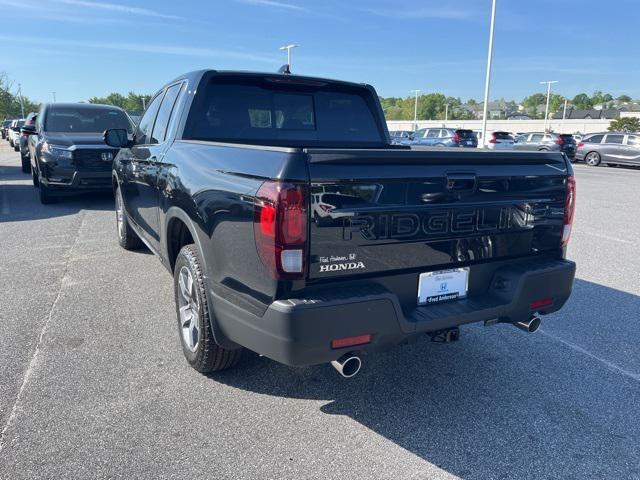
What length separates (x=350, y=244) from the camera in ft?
8.04

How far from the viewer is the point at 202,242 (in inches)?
116

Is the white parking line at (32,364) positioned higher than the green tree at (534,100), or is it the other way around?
the green tree at (534,100)

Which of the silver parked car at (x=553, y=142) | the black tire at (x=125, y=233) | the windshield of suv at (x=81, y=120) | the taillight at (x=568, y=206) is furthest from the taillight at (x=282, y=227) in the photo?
the silver parked car at (x=553, y=142)

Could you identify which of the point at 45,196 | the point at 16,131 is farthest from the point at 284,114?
the point at 16,131

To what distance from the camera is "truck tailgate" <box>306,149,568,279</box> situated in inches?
93.9

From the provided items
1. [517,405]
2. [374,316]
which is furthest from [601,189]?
[374,316]

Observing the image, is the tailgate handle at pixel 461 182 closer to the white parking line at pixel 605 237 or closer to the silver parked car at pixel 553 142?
the white parking line at pixel 605 237

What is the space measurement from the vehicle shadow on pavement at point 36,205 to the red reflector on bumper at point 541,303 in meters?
8.12

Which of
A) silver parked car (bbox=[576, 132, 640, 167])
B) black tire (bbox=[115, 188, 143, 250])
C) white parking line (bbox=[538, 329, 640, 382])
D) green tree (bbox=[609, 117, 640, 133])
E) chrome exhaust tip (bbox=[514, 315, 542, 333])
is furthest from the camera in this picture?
green tree (bbox=[609, 117, 640, 133])

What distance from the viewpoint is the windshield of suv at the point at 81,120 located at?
10055 millimetres

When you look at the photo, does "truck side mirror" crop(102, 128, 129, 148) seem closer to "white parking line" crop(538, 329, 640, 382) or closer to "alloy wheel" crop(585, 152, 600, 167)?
"white parking line" crop(538, 329, 640, 382)

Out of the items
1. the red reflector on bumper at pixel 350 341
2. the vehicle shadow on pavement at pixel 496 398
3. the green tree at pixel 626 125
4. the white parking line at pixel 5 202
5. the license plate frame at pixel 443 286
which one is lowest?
the vehicle shadow on pavement at pixel 496 398

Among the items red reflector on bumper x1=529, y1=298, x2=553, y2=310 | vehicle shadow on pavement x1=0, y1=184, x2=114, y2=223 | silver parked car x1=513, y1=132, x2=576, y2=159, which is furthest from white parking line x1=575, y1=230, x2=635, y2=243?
silver parked car x1=513, y1=132, x2=576, y2=159

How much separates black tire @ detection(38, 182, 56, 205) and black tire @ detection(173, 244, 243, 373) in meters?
7.28
